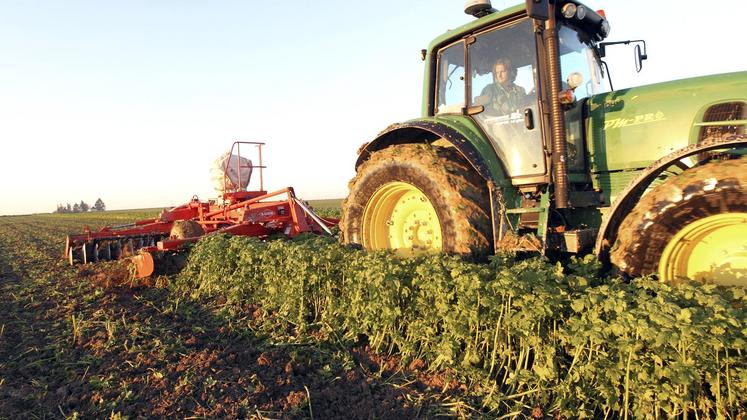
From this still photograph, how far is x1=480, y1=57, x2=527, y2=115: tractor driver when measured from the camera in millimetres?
4094

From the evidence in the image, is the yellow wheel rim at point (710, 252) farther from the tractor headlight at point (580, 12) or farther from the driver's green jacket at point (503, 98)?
the tractor headlight at point (580, 12)

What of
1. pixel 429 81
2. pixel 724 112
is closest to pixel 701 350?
pixel 724 112

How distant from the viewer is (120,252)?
852 cm

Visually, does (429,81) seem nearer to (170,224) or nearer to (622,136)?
(622,136)

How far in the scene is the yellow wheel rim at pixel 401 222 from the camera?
14.4 feet

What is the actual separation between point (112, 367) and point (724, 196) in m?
4.62

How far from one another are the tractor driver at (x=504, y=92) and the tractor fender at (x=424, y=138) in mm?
478

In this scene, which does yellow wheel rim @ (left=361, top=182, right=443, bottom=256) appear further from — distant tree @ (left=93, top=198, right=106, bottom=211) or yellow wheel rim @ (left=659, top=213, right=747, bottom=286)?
distant tree @ (left=93, top=198, right=106, bottom=211)

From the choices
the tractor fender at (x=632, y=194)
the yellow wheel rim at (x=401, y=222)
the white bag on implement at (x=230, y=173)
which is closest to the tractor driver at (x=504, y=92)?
the yellow wheel rim at (x=401, y=222)

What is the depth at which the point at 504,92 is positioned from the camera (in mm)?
4180

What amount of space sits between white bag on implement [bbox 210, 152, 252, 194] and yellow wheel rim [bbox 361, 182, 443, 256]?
21.5 feet

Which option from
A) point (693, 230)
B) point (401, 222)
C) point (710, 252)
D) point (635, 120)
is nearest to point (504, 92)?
point (635, 120)

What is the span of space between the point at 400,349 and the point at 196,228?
5775mm


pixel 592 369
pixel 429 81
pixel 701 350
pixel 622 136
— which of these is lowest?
pixel 592 369
